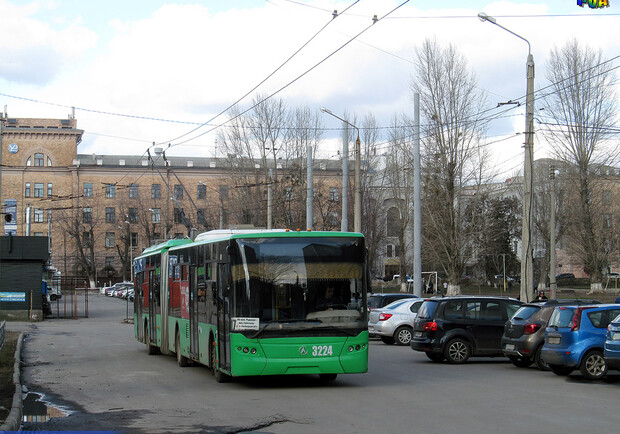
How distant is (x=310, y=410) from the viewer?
11.2 meters

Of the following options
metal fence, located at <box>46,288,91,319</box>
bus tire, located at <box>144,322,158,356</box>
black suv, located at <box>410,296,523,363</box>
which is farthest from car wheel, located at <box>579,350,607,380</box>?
metal fence, located at <box>46,288,91,319</box>

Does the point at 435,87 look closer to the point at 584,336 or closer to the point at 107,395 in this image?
the point at 584,336

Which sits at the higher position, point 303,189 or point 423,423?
point 303,189

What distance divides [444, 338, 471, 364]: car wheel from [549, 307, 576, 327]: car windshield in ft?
11.7

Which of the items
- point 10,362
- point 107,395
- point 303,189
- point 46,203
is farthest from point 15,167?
point 107,395

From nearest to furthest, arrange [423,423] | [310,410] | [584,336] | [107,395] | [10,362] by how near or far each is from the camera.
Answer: [423,423]
[310,410]
[107,395]
[584,336]
[10,362]

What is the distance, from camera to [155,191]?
92.2 m

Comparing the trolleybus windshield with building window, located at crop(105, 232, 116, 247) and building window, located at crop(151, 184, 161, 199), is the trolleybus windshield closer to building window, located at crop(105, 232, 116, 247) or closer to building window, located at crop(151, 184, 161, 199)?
building window, located at crop(151, 184, 161, 199)

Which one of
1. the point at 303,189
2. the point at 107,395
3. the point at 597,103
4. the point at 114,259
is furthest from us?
the point at 114,259

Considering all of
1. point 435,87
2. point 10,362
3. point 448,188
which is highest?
point 435,87

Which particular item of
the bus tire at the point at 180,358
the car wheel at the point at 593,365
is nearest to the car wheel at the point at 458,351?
the car wheel at the point at 593,365

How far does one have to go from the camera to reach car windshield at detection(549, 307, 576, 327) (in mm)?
15211

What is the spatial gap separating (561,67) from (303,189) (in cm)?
1957

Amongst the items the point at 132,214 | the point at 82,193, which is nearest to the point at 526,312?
the point at 132,214
